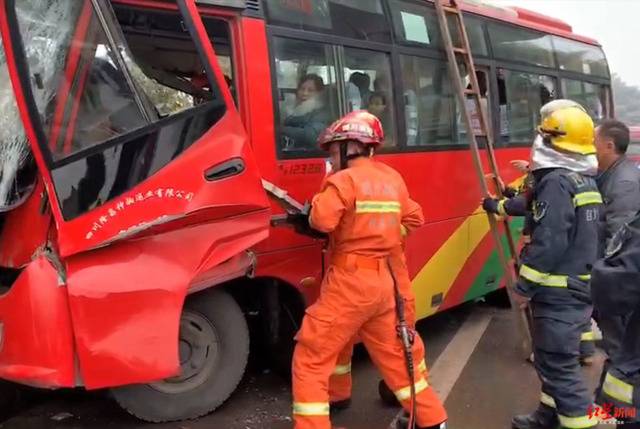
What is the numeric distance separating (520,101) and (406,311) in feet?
11.6

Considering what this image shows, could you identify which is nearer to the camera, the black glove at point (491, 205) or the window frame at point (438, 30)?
the black glove at point (491, 205)

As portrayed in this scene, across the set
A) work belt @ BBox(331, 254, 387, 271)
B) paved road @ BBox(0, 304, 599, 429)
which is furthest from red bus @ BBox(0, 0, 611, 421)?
work belt @ BBox(331, 254, 387, 271)

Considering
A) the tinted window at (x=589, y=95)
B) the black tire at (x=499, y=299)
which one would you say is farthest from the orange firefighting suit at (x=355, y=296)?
the tinted window at (x=589, y=95)

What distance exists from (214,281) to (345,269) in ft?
2.40

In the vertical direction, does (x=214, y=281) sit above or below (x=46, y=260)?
below

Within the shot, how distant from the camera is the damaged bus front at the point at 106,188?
3.19 meters

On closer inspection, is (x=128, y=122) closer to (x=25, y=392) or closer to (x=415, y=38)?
(x=25, y=392)

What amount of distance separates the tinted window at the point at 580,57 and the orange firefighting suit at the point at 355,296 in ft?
14.8

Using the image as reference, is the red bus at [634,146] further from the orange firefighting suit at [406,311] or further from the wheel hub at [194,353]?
the wheel hub at [194,353]

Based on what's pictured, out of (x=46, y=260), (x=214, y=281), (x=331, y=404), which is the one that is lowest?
(x=331, y=404)

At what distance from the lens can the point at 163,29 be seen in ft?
11.8

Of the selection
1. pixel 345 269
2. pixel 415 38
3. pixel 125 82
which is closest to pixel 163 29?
pixel 125 82

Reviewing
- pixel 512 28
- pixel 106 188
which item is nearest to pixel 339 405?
pixel 106 188

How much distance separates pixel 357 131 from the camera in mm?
Result: 3633
